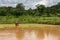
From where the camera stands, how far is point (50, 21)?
74.3 feet

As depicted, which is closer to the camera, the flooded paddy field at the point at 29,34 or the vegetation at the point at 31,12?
the flooded paddy field at the point at 29,34

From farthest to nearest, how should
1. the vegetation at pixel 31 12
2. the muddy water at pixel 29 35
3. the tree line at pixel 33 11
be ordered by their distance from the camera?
the tree line at pixel 33 11, the vegetation at pixel 31 12, the muddy water at pixel 29 35

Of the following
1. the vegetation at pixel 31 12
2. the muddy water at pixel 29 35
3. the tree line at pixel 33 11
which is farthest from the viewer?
the tree line at pixel 33 11

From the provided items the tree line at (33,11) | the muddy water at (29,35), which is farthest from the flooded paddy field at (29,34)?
the tree line at (33,11)

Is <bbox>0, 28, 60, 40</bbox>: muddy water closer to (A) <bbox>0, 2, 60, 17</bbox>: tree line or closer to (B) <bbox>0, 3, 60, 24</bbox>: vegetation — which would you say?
(B) <bbox>0, 3, 60, 24</bbox>: vegetation

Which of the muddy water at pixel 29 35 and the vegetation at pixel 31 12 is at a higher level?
the vegetation at pixel 31 12

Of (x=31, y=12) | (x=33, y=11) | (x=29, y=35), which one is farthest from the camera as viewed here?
(x=33, y=11)

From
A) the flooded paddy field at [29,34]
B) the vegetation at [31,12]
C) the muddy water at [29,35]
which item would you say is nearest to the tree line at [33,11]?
the vegetation at [31,12]

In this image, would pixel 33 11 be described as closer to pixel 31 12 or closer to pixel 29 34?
pixel 31 12

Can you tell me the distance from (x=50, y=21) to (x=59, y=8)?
276 inches

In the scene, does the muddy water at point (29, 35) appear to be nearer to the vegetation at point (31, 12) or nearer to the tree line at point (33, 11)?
the vegetation at point (31, 12)

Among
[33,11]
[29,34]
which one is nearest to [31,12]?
[33,11]

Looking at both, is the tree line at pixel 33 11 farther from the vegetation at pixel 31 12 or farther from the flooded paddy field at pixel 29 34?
the flooded paddy field at pixel 29 34

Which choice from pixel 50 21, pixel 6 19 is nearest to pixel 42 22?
pixel 50 21
